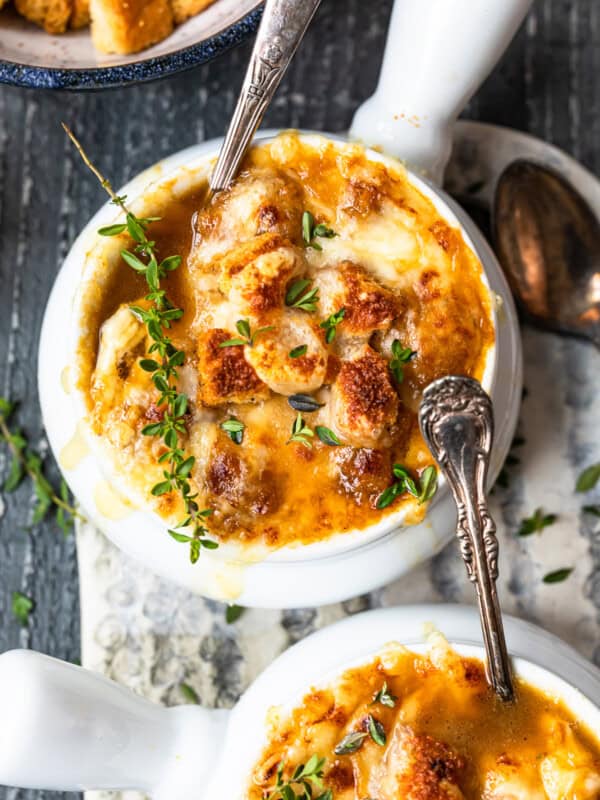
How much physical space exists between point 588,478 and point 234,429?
819mm

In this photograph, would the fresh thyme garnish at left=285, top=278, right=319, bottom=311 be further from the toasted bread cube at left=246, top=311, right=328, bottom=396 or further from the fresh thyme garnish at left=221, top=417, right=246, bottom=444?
the fresh thyme garnish at left=221, top=417, right=246, bottom=444

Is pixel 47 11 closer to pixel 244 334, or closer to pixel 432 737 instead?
pixel 244 334

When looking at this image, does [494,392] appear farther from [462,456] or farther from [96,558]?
[96,558]

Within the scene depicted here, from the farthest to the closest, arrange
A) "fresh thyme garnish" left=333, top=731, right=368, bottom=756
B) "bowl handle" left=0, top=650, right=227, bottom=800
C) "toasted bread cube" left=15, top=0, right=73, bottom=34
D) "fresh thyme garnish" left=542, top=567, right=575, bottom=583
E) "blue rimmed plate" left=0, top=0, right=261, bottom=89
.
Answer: "fresh thyme garnish" left=542, top=567, right=575, bottom=583
"toasted bread cube" left=15, top=0, right=73, bottom=34
"blue rimmed plate" left=0, top=0, right=261, bottom=89
"fresh thyme garnish" left=333, top=731, right=368, bottom=756
"bowl handle" left=0, top=650, right=227, bottom=800

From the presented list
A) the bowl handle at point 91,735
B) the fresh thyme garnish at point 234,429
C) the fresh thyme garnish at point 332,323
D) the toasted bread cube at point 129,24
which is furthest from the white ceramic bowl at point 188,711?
the toasted bread cube at point 129,24

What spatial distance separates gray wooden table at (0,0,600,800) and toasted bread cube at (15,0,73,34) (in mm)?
276

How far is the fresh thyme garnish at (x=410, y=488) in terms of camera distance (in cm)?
163

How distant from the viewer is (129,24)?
192 cm

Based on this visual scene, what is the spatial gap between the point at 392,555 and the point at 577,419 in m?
0.58

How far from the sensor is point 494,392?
1.77 meters

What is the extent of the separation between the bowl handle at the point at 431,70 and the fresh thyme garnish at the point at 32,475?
35.9 inches

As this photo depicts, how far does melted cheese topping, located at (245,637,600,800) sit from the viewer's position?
1593mm

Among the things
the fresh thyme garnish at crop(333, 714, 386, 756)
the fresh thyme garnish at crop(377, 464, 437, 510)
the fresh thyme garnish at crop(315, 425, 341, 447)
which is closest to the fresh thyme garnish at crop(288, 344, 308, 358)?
the fresh thyme garnish at crop(315, 425, 341, 447)

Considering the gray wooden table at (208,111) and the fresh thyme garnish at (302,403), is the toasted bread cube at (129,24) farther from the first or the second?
the fresh thyme garnish at (302,403)
